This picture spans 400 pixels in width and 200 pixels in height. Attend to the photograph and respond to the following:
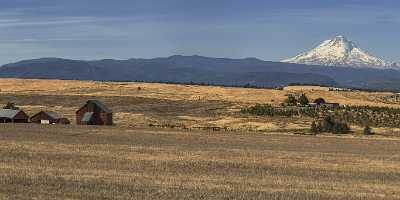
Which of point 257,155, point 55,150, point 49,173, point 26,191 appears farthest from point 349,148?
point 26,191

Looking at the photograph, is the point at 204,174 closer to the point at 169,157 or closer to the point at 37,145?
the point at 169,157

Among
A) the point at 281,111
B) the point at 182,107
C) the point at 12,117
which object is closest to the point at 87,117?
the point at 12,117

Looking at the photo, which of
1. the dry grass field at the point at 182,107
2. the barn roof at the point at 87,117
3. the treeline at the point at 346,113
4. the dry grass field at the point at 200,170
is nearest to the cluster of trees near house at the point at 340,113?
the treeline at the point at 346,113

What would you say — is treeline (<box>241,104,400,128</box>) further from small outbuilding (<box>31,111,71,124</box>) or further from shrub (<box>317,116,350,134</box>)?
small outbuilding (<box>31,111,71,124</box>)

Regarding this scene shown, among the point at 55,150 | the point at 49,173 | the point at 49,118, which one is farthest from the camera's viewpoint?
the point at 49,118

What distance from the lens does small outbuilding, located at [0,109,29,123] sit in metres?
98.4

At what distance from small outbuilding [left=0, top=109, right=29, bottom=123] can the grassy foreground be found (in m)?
43.1

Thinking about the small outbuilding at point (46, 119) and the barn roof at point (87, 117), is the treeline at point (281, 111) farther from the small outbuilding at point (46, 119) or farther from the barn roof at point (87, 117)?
the small outbuilding at point (46, 119)

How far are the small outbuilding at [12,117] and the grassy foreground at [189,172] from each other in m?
43.1

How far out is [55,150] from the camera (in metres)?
46.7

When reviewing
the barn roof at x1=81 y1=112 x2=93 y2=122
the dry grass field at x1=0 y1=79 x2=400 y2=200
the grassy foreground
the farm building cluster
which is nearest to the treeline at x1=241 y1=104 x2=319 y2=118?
the farm building cluster

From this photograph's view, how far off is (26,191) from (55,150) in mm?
20879

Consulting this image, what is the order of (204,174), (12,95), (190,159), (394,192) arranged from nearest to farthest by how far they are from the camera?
(394,192), (204,174), (190,159), (12,95)

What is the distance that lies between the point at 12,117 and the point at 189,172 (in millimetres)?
68164
